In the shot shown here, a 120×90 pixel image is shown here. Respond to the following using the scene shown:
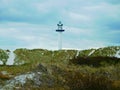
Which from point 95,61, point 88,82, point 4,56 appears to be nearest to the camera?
point 88,82

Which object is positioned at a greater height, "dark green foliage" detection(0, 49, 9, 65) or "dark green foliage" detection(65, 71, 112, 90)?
"dark green foliage" detection(0, 49, 9, 65)

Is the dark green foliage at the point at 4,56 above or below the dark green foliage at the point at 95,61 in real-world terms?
above

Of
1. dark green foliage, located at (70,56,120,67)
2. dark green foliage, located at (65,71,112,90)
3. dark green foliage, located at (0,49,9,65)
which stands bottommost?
dark green foliage, located at (65,71,112,90)

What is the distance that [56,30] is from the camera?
156ft

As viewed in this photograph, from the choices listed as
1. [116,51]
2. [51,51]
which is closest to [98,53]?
[116,51]

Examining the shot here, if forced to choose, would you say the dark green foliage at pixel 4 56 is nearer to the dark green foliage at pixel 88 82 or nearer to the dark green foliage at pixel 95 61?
the dark green foliage at pixel 95 61

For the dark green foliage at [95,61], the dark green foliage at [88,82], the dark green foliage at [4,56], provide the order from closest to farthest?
the dark green foliage at [88,82] < the dark green foliage at [95,61] < the dark green foliage at [4,56]

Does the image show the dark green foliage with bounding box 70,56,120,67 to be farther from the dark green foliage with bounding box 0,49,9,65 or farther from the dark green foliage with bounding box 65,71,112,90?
the dark green foliage with bounding box 65,71,112,90

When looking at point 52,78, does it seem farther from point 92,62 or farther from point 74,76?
point 92,62

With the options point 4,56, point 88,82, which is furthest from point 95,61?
point 88,82

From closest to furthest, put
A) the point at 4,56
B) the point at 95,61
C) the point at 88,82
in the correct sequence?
the point at 88,82 → the point at 95,61 → the point at 4,56

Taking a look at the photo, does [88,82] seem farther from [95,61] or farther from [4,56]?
[4,56]

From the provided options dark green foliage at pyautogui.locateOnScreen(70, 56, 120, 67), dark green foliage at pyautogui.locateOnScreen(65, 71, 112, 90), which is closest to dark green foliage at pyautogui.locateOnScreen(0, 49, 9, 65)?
dark green foliage at pyautogui.locateOnScreen(70, 56, 120, 67)

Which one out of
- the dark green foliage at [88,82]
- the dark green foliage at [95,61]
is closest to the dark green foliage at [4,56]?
the dark green foliage at [95,61]
